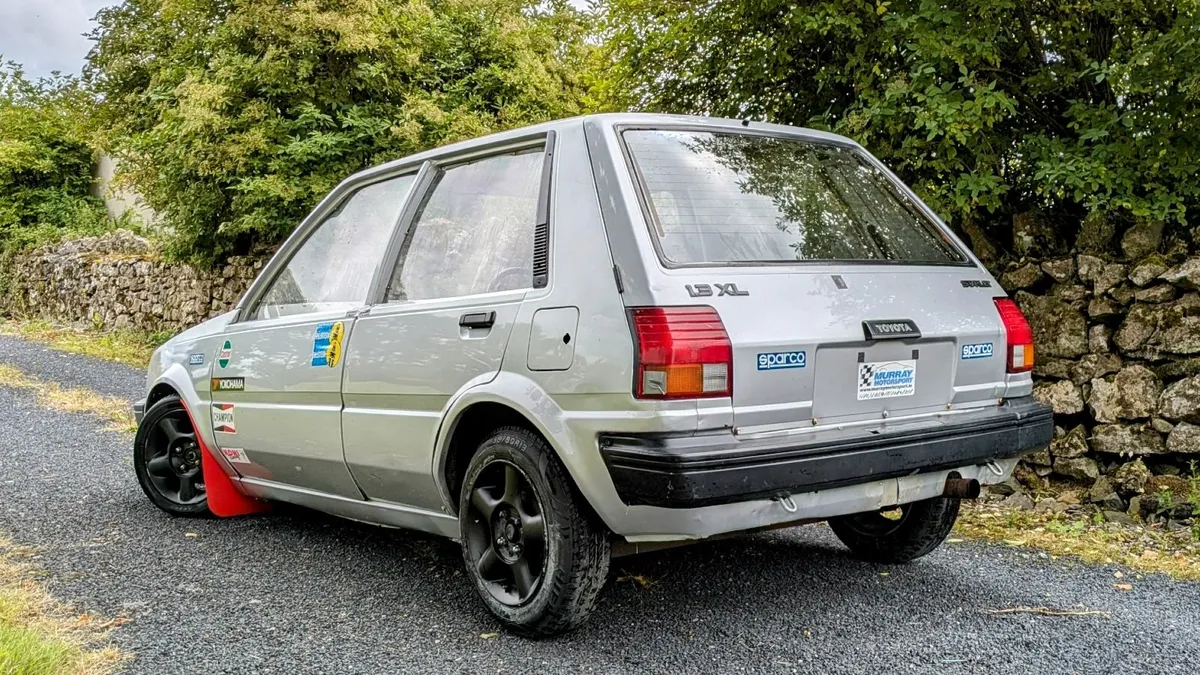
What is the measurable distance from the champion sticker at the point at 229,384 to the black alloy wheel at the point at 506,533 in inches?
67.5

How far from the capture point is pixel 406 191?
420 cm

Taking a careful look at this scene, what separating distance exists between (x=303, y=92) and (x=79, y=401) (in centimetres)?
425

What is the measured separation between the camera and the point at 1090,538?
4871 mm

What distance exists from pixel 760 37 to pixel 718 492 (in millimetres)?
4588

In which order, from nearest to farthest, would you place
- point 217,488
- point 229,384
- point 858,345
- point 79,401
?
point 858,345 < point 229,384 < point 217,488 < point 79,401

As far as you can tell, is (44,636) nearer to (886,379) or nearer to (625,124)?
(625,124)

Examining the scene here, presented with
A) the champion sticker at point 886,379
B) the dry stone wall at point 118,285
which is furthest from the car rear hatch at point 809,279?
the dry stone wall at point 118,285

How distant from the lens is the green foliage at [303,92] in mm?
11375

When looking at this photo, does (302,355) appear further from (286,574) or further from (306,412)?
(286,574)

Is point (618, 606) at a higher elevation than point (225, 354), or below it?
below

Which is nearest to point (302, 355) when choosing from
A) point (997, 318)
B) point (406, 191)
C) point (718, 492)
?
point (406, 191)

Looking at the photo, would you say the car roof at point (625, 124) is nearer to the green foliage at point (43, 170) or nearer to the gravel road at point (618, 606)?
the gravel road at point (618, 606)

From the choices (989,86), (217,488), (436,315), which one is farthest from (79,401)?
(989,86)

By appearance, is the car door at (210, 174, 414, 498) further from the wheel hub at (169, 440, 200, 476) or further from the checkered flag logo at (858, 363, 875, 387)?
the checkered flag logo at (858, 363, 875, 387)
